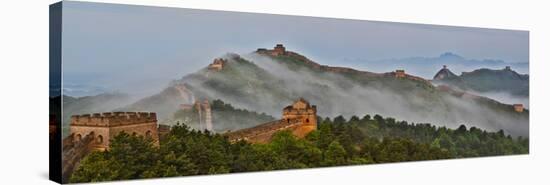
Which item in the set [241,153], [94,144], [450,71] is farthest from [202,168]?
[450,71]

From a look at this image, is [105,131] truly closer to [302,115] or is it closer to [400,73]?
[302,115]

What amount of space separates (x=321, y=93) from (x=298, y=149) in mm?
879

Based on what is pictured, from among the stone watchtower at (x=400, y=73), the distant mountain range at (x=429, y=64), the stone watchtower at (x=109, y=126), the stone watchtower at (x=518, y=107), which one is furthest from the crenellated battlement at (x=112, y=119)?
the stone watchtower at (x=518, y=107)

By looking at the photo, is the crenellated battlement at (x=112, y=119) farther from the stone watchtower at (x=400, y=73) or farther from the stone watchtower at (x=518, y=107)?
the stone watchtower at (x=518, y=107)

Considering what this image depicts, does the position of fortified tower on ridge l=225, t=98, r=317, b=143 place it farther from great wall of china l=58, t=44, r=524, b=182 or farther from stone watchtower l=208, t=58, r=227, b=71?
stone watchtower l=208, t=58, r=227, b=71

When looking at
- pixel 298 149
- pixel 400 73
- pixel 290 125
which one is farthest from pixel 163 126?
pixel 400 73

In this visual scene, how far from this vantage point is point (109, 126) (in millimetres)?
9578

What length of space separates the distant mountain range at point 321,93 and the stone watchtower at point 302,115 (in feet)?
0.31

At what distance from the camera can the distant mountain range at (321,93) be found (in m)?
10.2

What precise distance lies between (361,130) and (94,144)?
400cm

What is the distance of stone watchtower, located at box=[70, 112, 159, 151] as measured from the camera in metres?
9.38

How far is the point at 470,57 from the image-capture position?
41.7 ft

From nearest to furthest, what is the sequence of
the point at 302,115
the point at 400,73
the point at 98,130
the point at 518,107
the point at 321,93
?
the point at 98,130, the point at 302,115, the point at 321,93, the point at 400,73, the point at 518,107

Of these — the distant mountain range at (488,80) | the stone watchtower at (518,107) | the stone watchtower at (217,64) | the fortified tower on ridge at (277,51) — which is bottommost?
the stone watchtower at (518,107)
